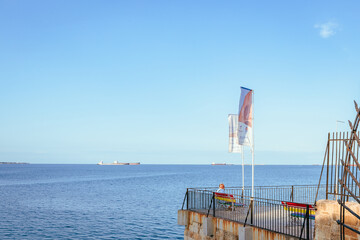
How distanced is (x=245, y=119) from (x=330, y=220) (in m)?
9.04

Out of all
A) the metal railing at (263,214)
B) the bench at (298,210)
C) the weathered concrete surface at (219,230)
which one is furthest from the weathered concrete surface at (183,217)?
the bench at (298,210)

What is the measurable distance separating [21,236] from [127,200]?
93.9 feet

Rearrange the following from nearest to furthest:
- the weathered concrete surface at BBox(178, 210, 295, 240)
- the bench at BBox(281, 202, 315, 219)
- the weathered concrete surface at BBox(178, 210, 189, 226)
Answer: the weathered concrete surface at BBox(178, 210, 295, 240) → the bench at BBox(281, 202, 315, 219) → the weathered concrete surface at BBox(178, 210, 189, 226)

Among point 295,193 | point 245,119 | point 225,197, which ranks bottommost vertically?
point 295,193

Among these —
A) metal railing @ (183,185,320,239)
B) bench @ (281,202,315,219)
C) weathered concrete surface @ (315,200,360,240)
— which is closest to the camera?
weathered concrete surface @ (315,200,360,240)

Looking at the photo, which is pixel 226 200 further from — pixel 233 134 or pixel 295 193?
pixel 295 193

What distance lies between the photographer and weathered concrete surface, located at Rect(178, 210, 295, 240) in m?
13.0

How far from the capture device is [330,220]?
9312mm

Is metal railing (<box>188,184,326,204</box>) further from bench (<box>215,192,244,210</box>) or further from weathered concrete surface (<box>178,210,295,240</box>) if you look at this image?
weathered concrete surface (<box>178,210,295,240</box>)

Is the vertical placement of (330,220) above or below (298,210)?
above

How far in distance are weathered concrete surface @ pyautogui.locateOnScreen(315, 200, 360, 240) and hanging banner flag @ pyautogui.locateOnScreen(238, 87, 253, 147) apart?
833cm

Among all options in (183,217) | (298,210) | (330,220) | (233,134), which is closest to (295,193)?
(233,134)

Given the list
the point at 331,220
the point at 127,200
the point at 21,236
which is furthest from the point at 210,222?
the point at 127,200

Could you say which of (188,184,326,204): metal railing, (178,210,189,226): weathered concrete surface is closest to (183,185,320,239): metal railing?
(178,210,189,226): weathered concrete surface
